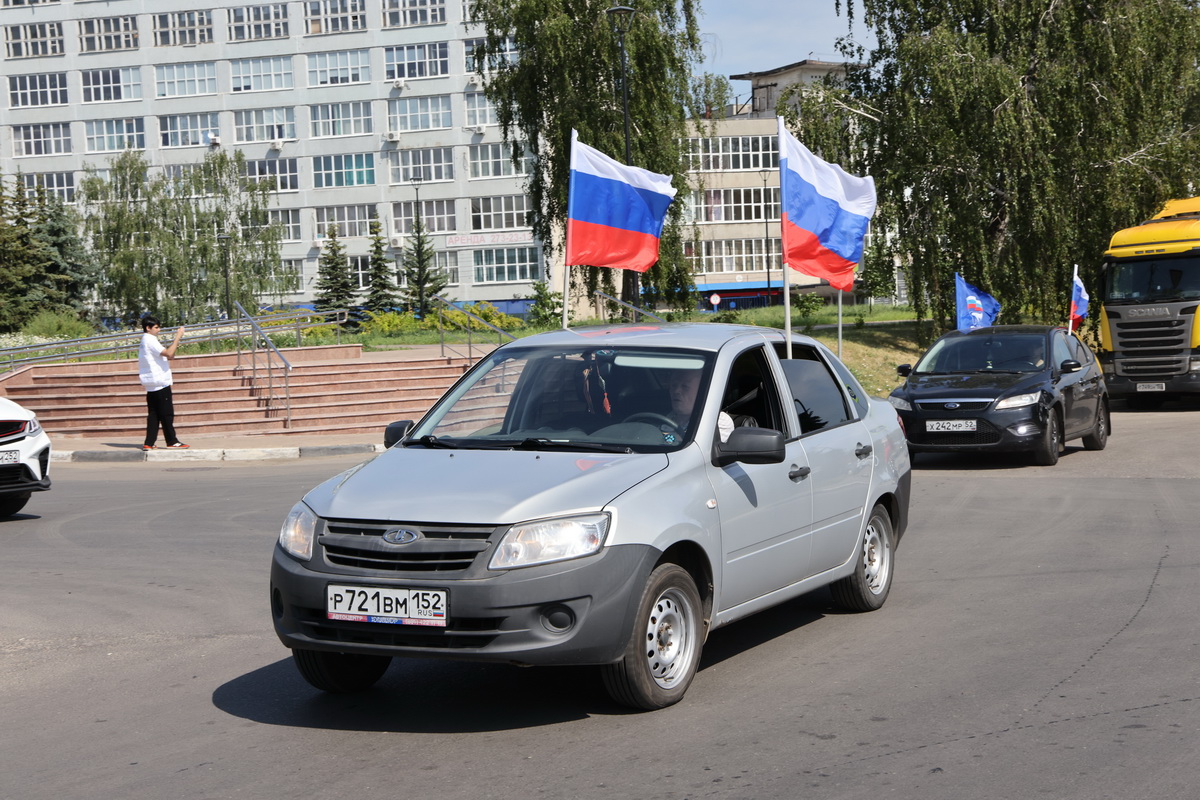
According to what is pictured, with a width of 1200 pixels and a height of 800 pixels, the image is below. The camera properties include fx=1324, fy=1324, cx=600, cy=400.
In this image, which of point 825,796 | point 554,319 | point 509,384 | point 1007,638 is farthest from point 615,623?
point 554,319

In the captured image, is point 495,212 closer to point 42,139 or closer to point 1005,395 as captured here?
point 42,139

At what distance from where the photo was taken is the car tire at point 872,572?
24.5 ft

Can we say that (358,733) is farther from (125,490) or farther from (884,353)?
(884,353)

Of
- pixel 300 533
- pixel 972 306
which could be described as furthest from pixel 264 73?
pixel 300 533

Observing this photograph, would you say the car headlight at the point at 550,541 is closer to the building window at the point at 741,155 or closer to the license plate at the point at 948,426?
the license plate at the point at 948,426

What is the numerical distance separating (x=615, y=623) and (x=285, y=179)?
3176 inches

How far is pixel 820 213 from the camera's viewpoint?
11.5m

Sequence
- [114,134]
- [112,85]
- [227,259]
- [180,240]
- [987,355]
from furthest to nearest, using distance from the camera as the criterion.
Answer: [114,134]
[112,85]
[180,240]
[227,259]
[987,355]

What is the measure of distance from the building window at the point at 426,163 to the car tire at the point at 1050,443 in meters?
67.6

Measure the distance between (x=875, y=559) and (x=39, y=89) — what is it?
86976 millimetres

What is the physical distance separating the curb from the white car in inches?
267

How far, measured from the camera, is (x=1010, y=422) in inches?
593

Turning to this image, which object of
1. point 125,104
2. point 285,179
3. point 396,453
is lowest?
point 396,453

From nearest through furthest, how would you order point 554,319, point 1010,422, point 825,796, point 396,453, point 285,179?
point 825,796 < point 396,453 < point 1010,422 < point 554,319 < point 285,179
